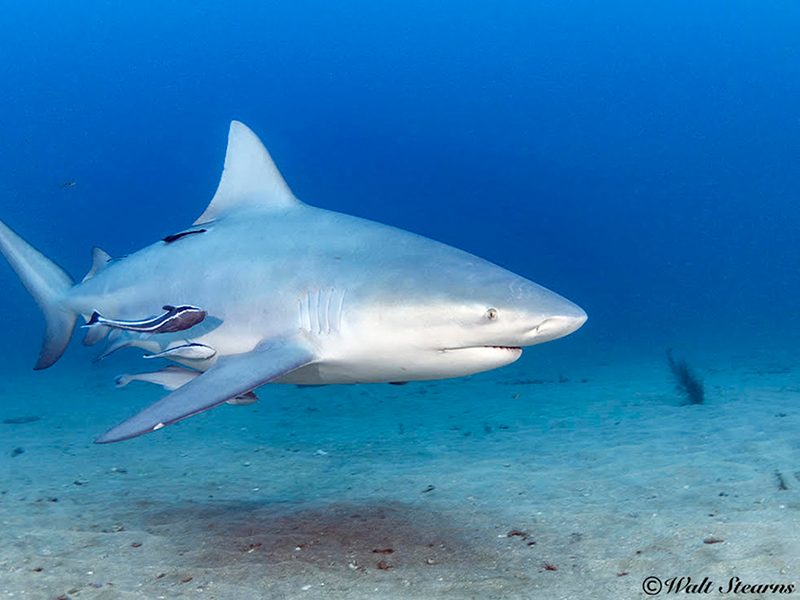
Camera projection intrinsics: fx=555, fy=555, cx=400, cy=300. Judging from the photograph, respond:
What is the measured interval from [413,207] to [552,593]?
128 meters

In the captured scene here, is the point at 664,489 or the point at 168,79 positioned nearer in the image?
the point at 664,489

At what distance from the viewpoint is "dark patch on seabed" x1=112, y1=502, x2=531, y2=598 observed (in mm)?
2846

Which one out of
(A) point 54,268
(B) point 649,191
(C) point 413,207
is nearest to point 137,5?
(C) point 413,207

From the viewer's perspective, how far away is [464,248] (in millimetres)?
103875

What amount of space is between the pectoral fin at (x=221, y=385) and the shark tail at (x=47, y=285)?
7.81ft

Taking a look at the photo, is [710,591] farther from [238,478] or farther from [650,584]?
[238,478]

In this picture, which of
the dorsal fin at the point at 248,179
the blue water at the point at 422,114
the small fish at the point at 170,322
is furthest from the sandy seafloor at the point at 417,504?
the blue water at the point at 422,114

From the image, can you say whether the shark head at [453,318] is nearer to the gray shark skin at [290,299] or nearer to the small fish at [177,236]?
the gray shark skin at [290,299]

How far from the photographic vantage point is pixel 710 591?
101 inches

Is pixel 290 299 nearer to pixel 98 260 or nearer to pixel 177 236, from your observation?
pixel 177 236

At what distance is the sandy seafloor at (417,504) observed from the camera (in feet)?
9.36

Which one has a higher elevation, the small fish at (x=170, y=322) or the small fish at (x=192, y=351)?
the small fish at (x=170, y=322)

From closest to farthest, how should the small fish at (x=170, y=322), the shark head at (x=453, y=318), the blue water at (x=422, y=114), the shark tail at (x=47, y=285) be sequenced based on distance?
1. the shark head at (x=453, y=318)
2. the small fish at (x=170, y=322)
3. the shark tail at (x=47, y=285)
4. the blue water at (x=422, y=114)

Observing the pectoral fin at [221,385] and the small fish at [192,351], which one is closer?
the pectoral fin at [221,385]
